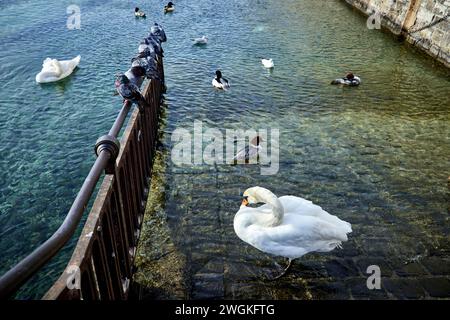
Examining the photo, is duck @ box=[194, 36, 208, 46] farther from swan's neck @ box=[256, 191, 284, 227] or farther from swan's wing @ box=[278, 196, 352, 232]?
swan's neck @ box=[256, 191, 284, 227]

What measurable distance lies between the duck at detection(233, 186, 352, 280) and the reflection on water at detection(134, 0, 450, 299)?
0.58 m

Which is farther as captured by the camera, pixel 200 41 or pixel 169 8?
pixel 169 8

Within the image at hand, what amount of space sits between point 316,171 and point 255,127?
2.57 meters

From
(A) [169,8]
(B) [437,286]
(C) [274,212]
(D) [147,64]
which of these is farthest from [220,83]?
(A) [169,8]

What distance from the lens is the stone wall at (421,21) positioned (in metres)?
15.0

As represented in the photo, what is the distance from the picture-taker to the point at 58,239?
2.40m

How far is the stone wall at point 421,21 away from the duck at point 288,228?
1294cm

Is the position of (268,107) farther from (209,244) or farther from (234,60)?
(209,244)

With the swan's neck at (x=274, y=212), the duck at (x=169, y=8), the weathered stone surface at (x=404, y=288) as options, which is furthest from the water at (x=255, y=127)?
the duck at (x=169, y=8)

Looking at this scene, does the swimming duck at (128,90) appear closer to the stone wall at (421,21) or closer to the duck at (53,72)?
the duck at (53,72)

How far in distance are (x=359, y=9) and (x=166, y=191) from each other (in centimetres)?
2075

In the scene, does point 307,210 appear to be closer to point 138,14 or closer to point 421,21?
point 421,21

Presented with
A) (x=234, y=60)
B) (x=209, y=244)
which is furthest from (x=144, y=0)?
(x=209, y=244)

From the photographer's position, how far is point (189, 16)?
1992 cm
